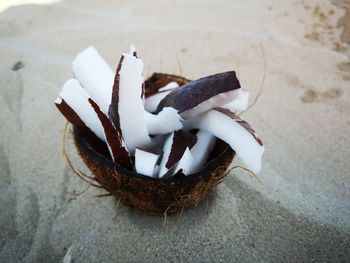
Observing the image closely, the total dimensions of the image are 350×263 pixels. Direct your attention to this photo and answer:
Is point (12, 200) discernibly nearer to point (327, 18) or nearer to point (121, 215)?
point (121, 215)

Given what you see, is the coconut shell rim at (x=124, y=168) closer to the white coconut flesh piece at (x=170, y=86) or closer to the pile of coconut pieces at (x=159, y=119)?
the pile of coconut pieces at (x=159, y=119)

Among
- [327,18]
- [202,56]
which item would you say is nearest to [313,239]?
[202,56]

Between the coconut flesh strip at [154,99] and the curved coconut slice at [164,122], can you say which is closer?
the curved coconut slice at [164,122]

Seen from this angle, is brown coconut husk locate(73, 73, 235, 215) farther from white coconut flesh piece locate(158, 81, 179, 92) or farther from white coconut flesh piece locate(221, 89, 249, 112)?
white coconut flesh piece locate(158, 81, 179, 92)

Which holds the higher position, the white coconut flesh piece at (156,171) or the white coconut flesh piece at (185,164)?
the white coconut flesh piece at (185,164)

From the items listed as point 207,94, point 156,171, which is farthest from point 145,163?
point 207,94

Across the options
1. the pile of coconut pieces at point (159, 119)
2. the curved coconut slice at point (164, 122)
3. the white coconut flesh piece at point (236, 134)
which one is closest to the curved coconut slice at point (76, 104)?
the pile of coconut pieces at point (159, 119)

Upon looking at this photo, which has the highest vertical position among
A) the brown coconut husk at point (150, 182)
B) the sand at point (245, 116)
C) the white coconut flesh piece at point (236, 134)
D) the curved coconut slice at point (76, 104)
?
the curved coconut slice at point (76, 104)
